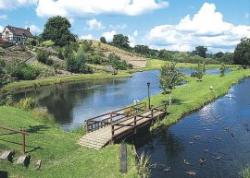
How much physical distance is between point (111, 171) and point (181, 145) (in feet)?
51.6

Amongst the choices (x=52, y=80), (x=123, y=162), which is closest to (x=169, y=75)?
(x=123, y=162)

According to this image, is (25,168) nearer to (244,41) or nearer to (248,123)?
(248,123)

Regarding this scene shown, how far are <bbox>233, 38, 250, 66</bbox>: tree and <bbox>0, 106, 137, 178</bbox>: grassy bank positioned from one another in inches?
6122

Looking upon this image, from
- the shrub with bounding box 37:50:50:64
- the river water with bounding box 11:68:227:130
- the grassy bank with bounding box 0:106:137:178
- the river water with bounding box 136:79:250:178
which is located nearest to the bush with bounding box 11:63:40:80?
the river water with bounding box 11:68:227:130

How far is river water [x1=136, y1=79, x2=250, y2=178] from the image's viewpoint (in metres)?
35.2

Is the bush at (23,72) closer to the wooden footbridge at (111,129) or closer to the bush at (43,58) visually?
the bush at (43,58)

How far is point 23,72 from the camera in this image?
411 feet

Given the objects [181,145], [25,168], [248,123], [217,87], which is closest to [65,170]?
[25,168]

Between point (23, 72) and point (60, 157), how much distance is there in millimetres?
95849

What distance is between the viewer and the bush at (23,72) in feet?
402

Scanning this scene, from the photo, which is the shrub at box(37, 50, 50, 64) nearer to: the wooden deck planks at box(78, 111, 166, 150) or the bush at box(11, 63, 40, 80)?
the bush at box(11, 63, 40, 80)

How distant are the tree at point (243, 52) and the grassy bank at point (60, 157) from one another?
156 meters

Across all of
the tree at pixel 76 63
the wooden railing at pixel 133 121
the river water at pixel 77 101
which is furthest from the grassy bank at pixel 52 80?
the wooden railing at pixel 133 121

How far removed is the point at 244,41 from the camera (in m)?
189
